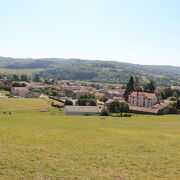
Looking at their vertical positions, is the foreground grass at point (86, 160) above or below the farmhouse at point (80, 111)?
above

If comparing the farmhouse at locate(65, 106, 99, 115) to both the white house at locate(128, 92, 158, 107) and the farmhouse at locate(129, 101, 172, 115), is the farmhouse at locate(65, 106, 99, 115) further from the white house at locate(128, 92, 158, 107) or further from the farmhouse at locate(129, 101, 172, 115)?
the white house at locate(128, 92, 158, 107)

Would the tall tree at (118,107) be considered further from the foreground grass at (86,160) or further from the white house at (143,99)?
the foreground grass at (86,160)

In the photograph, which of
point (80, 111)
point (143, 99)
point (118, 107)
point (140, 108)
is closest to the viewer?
point (80, 111)

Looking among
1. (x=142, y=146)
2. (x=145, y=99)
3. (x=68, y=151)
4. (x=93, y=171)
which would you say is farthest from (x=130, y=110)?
(x=93, y=171)

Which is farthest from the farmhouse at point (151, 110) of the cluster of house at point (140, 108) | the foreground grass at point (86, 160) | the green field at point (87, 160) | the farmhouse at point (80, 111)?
the green field at point (87, 160)

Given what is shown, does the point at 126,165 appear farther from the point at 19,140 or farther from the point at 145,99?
the point at 145,99

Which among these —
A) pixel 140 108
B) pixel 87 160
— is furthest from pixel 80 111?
pixel 87 160

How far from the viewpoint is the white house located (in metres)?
72.8

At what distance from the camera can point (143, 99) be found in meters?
74.1

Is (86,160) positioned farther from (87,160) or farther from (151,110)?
(151,110)

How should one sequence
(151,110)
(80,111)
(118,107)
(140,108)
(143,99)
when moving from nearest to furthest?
(80,111), (118,107), (151,110), (140,108), (143,99)

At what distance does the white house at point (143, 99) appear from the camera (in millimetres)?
72787

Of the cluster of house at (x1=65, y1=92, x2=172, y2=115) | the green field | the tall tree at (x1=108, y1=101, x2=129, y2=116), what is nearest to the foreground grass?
the green field

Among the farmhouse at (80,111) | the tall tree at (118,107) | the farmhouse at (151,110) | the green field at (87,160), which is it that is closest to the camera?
the green field at (87,160)
